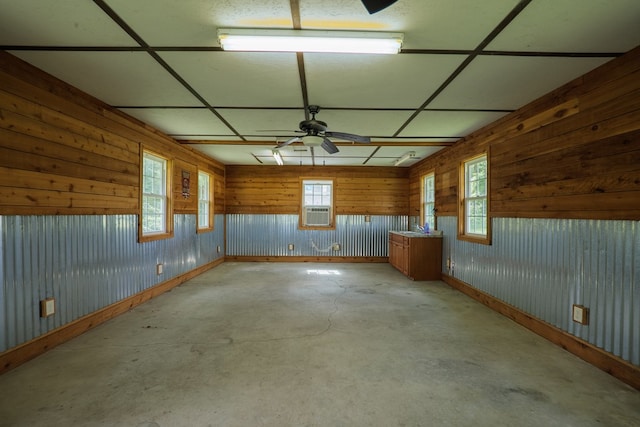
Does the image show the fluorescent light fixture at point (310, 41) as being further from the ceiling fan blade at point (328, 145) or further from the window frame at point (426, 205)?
the window frame at point (426, 205)

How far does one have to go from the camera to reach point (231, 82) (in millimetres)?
2793

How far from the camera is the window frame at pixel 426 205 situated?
242 inches

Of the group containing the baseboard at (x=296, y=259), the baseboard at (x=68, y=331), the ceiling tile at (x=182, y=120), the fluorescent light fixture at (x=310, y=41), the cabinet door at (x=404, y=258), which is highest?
the ceiling tile at (x=182, y=120)

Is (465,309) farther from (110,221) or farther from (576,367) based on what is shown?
(110,221)

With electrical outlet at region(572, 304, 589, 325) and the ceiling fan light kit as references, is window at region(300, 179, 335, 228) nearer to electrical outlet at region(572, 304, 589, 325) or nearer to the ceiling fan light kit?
the ceiling fan light kit

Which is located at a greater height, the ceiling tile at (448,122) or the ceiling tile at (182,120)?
the ceiling tile at (182,120)

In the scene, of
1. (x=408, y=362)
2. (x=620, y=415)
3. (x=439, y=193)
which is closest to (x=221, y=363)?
(x=408, y=362)

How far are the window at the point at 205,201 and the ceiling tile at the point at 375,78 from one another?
4.30 metres

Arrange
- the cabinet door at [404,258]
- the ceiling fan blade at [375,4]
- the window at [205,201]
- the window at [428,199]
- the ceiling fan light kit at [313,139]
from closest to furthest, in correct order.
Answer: the ceiling fan blade at [375,4], the ceiling fan light kit at [313,139], the cabinet door at [404,258], the window at [428,199], the window at [205,201]

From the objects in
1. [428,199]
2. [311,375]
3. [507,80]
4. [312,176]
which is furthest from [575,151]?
[312,176]

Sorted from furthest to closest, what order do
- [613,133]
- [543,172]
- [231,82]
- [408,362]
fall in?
[543,172] < [231,82] < [408,362] < [613,133]

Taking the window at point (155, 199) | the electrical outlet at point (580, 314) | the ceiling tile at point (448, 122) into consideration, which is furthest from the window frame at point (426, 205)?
the window at point (155, 199)

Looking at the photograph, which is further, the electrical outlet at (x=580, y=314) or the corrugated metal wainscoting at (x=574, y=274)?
the electrical outlet at (x=580, y=314)

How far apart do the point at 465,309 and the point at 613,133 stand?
2.56 m
